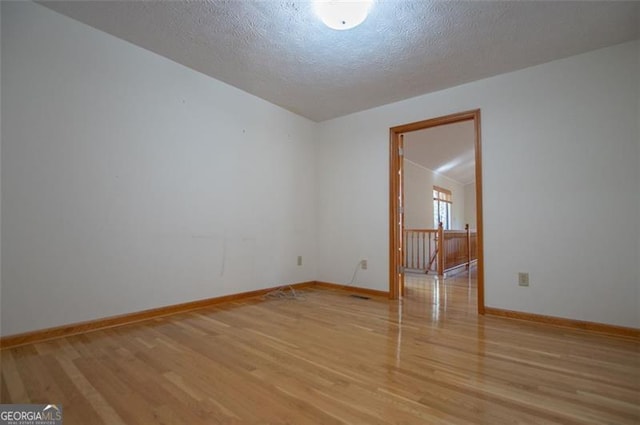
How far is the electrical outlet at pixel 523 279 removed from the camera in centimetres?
263

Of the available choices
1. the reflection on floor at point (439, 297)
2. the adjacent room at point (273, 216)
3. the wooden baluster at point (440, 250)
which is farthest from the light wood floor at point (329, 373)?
the wooden baluster at point (440, 250)

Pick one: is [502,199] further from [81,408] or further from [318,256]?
[81,408]

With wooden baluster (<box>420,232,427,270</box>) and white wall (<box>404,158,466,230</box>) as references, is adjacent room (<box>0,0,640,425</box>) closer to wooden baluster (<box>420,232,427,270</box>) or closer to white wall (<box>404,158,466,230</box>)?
wooden baluster (<box>420,232,427,270</box>)

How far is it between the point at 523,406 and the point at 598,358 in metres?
0.98

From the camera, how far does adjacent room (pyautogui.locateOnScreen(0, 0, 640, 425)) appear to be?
1439mm

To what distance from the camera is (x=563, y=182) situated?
8.24ft

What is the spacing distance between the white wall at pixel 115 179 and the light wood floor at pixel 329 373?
1.30 feet

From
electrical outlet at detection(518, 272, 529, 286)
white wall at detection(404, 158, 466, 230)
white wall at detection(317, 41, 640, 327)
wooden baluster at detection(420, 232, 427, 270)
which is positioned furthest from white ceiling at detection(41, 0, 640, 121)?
white wall at detection(404, 158, 466, 230)

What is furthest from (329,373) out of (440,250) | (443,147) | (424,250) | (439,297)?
(443,147)

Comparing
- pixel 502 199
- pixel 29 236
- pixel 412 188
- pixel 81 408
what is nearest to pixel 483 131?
pixel 502 199

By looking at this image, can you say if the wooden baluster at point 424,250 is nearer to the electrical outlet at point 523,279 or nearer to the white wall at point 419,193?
the white wall at point 419,193

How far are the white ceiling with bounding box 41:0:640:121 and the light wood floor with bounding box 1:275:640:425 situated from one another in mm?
2286

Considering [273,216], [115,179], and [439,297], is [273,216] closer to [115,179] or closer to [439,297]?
[115,179]

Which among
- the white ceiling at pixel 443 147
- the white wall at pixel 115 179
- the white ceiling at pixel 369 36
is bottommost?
the white wall at pixel 115 179
